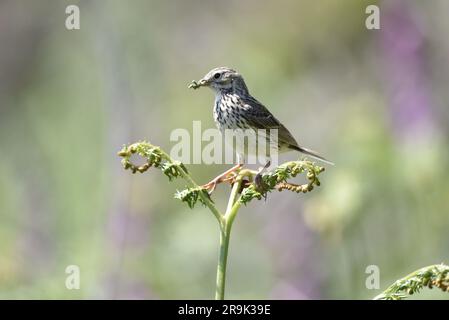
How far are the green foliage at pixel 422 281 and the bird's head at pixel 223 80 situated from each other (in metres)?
2.71

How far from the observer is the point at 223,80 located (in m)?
5.42

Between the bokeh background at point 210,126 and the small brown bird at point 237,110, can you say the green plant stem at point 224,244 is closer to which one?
the small brown bird at point 237,110

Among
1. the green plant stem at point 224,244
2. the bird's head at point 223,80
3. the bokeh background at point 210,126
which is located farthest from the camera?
the bokeh background at point 210,126

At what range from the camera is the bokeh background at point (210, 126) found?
244 inches

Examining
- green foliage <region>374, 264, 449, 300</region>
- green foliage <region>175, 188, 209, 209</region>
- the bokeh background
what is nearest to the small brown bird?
the bokeh background

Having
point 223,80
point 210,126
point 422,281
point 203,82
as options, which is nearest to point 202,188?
point 422,281

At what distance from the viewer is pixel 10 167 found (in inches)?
350

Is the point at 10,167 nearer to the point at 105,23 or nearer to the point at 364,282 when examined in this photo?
the point at 105,23

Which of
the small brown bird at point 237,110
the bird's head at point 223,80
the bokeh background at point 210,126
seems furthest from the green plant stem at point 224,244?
the bokeh background at point 210,126
